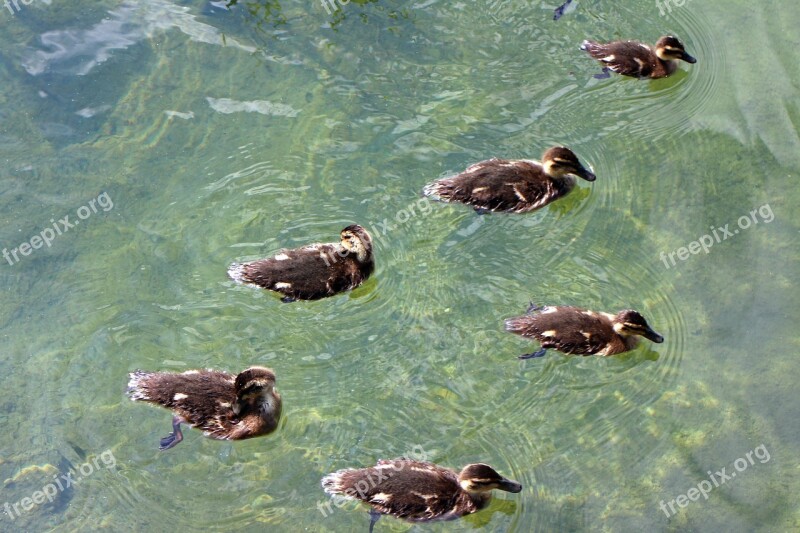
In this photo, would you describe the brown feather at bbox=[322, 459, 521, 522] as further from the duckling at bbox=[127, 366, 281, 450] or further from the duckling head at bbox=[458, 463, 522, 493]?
the duckling at bbox=[127, 366, 281, 450]

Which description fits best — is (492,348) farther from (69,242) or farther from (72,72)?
(72,72)

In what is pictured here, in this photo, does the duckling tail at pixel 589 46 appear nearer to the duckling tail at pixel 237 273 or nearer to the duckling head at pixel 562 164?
the duckling head at pixel 562 164

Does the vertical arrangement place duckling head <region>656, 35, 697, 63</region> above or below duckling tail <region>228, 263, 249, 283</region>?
above

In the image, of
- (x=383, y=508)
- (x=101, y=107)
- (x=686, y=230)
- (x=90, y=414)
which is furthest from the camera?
(x=101, y=107)

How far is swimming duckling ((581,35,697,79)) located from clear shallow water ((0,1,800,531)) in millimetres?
132

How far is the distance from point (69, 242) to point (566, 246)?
3.27 m

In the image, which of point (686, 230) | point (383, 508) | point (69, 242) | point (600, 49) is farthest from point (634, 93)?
point (69, 242)

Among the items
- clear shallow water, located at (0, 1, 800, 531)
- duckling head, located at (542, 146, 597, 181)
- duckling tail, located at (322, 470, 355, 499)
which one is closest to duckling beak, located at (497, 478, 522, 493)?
clear shallow water, located at (0, 1, 800, 531)

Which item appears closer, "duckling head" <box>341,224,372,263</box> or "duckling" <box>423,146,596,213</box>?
Answer: "duckling head" <box>341,224,372,263</box>

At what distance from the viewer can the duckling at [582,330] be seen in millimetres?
5277

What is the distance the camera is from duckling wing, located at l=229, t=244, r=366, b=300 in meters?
5.46

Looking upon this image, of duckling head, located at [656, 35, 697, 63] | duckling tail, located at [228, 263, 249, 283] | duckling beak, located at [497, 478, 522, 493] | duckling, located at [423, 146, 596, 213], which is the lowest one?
duckling beak, located at [497, 478, 522, 493]

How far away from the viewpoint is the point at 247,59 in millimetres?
6734

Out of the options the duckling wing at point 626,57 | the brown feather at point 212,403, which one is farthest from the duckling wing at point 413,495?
the duckling wing at point 626,57
